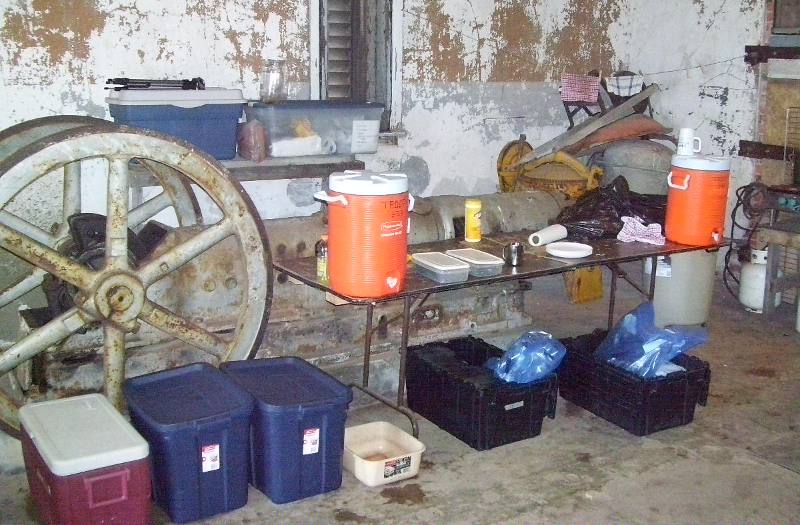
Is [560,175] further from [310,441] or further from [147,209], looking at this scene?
[310,441]

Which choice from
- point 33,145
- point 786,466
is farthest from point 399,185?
point 786,466

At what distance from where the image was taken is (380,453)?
3432 millimetres

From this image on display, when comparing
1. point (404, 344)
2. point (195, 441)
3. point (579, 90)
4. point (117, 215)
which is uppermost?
point (579, 90)

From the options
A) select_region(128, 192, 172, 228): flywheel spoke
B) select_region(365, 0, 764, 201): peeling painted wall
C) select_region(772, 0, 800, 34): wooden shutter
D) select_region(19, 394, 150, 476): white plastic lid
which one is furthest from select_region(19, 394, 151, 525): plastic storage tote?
select_region(772, 0, 800, 34): wooden shutter

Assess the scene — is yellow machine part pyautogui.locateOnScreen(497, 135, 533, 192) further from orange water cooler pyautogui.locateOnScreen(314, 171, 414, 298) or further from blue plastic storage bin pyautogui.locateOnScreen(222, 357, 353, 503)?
blue plastic storage bin pyautogui.locateOnScreen(222, 357, 353, 503)

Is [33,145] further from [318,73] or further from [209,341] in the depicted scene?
[318,73]

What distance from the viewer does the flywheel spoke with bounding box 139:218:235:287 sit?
324cm

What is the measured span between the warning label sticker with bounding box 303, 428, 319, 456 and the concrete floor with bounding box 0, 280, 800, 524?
0.68 ft

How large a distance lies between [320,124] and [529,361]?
2035 millimetres

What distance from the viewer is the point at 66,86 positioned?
4625mm

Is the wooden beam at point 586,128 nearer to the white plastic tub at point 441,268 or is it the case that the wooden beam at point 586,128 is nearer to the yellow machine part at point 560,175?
the yellow machine part at point 560,175

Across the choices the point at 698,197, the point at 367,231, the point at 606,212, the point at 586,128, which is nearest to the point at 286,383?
the point at 367,231

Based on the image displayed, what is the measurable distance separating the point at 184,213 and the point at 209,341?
870 millimetres

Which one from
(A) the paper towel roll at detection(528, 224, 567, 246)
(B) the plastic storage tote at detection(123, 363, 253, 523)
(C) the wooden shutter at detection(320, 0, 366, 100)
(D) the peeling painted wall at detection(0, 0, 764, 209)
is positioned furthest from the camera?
(C) the wooden shutter at detection(320, 0, 366, 100)
